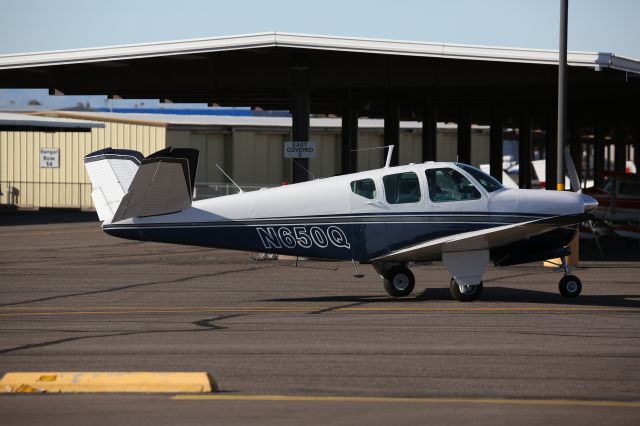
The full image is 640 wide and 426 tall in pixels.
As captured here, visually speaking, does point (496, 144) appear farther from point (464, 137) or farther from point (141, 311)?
point (141, 311)

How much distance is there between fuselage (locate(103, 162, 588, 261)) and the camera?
53.6 feet

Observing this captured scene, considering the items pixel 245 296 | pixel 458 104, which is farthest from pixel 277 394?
pixel 458 104

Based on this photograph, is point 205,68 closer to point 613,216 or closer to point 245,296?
point 613,216

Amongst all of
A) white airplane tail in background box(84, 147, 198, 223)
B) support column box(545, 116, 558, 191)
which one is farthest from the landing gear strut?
support column box(545, 116, 558, 191)

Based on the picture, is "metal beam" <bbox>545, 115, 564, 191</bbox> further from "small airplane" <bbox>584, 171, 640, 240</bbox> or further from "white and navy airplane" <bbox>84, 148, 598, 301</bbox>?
"white and navy airplane" <bbox>84, 148, 598, 301</bbox>

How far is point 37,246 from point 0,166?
2891 centimetres

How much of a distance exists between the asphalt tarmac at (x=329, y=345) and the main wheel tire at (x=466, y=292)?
158 millimetres

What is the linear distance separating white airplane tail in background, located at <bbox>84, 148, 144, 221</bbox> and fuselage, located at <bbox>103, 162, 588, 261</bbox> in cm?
130

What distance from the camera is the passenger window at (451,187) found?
1666cm

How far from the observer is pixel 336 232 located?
651 inches

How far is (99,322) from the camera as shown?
13977mm

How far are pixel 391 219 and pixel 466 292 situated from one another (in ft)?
5.27

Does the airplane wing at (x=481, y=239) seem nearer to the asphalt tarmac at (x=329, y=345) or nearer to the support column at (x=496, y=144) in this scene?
the asphalt tarmac at (x=329, y=345)

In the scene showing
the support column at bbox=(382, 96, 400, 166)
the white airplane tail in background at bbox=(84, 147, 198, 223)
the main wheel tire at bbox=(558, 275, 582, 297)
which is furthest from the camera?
the support column at bbox=(382, 96, 400, 166)
